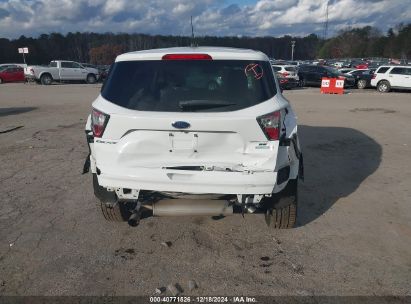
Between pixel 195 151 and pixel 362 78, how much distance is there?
86.5 ft

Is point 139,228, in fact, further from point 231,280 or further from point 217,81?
point 217,81

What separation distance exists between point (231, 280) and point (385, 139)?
7.04m

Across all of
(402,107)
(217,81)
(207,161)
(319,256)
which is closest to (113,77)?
(217,81)

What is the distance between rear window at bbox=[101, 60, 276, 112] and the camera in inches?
126

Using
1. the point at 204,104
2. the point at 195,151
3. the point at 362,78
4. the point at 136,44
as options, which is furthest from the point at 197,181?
the point at 136,44

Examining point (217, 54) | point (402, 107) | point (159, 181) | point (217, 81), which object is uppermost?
point (217, 54)

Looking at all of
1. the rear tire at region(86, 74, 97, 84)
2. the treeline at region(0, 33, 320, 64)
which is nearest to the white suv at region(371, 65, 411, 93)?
the rear tire at region(86, 74, 97, 84)

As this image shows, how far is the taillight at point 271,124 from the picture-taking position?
10.2 feet

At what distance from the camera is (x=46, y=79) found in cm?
3042

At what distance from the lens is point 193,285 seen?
3.07m

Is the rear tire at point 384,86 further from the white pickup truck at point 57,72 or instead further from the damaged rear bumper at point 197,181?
the damaged rear bumper at point 197,181

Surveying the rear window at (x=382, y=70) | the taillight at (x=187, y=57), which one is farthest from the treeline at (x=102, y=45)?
the taillight at (x=187, y=57)

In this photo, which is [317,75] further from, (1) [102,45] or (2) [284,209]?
(1) [102,45]

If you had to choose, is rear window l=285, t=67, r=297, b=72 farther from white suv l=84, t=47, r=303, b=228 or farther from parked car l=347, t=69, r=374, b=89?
white suv l=84, t=47, r=303, b=228
